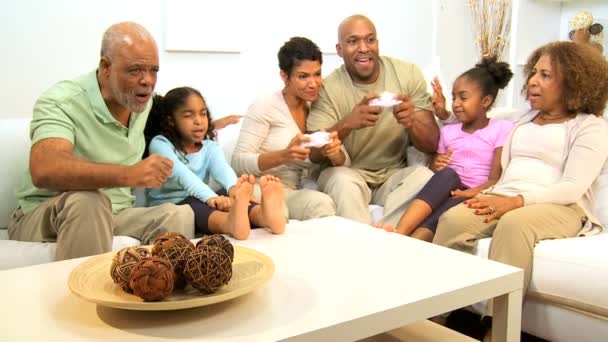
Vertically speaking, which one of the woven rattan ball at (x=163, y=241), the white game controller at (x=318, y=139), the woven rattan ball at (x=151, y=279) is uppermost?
the white game controller at (x=318, y=139)

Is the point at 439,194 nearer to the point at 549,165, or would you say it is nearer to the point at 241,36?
the point at 549,165

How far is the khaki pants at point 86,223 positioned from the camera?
161cm

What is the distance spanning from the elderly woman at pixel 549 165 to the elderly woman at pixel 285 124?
1.98 feet

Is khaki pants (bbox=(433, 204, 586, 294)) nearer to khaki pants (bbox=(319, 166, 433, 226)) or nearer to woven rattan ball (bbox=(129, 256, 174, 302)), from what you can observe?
khaki pants (bbox=(319, 166, 433, 226))

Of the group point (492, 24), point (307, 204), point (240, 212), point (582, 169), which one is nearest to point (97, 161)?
point (240, 212)

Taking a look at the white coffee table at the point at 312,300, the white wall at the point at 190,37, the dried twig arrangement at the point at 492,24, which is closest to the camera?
the white coffee table at the point at 312,300

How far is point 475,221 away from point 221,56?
1504 mm

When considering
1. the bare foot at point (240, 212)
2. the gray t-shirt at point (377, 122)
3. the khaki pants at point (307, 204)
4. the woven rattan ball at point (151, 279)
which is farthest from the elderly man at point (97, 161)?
the gray t-shirt at point (377, 122)

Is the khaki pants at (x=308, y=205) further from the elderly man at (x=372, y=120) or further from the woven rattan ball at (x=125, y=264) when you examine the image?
the woven rattan ball at (x=125, y=264)

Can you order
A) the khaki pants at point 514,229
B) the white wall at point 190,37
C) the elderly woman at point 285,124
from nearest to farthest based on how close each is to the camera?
the khaki pants at point 514,229
the elderly woman at point 285,124
the white wall at point 190,37

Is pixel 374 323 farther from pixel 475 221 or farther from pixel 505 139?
pixel 505 139

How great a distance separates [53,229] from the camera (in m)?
1.73

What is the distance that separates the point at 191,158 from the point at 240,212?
555 mm

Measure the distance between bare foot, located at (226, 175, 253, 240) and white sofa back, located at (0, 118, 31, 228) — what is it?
0.76 meters
